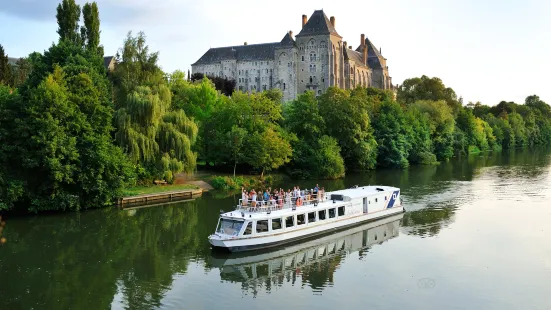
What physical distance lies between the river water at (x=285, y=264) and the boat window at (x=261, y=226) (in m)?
1.50

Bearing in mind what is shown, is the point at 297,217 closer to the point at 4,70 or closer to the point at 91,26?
the point at 91,26

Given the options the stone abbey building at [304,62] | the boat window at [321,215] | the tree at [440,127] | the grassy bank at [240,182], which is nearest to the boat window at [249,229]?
the boat window at [321,215]

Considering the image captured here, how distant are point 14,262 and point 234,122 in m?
33.3

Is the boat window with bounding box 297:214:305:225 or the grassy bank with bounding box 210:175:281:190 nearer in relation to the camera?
the boat window with bounding box 297:214:305:225

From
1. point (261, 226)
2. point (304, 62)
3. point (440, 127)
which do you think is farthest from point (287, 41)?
point (261, 226)

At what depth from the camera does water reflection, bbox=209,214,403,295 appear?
2314 cm

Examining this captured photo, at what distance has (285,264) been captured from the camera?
25.5 metres

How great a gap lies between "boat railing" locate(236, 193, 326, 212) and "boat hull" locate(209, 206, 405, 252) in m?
1.74

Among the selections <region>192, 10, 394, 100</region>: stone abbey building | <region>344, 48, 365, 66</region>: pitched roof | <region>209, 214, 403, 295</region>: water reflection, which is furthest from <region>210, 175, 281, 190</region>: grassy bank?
<region>344, 48, 365, 66</region>: pitched roof

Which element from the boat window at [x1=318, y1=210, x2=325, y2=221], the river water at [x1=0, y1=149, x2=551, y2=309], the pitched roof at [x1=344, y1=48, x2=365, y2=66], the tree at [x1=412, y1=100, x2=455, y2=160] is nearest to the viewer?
the river water at [x1=0, y1=149, x2=551, y2=309]

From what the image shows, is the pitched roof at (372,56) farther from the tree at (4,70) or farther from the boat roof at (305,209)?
the boat roof at (305,209)

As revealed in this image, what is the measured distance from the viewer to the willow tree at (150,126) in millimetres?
42406

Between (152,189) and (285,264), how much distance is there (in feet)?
71.5

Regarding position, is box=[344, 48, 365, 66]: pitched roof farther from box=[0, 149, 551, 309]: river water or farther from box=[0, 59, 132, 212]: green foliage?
box=[0, 59, 132, 212]: green foliage
